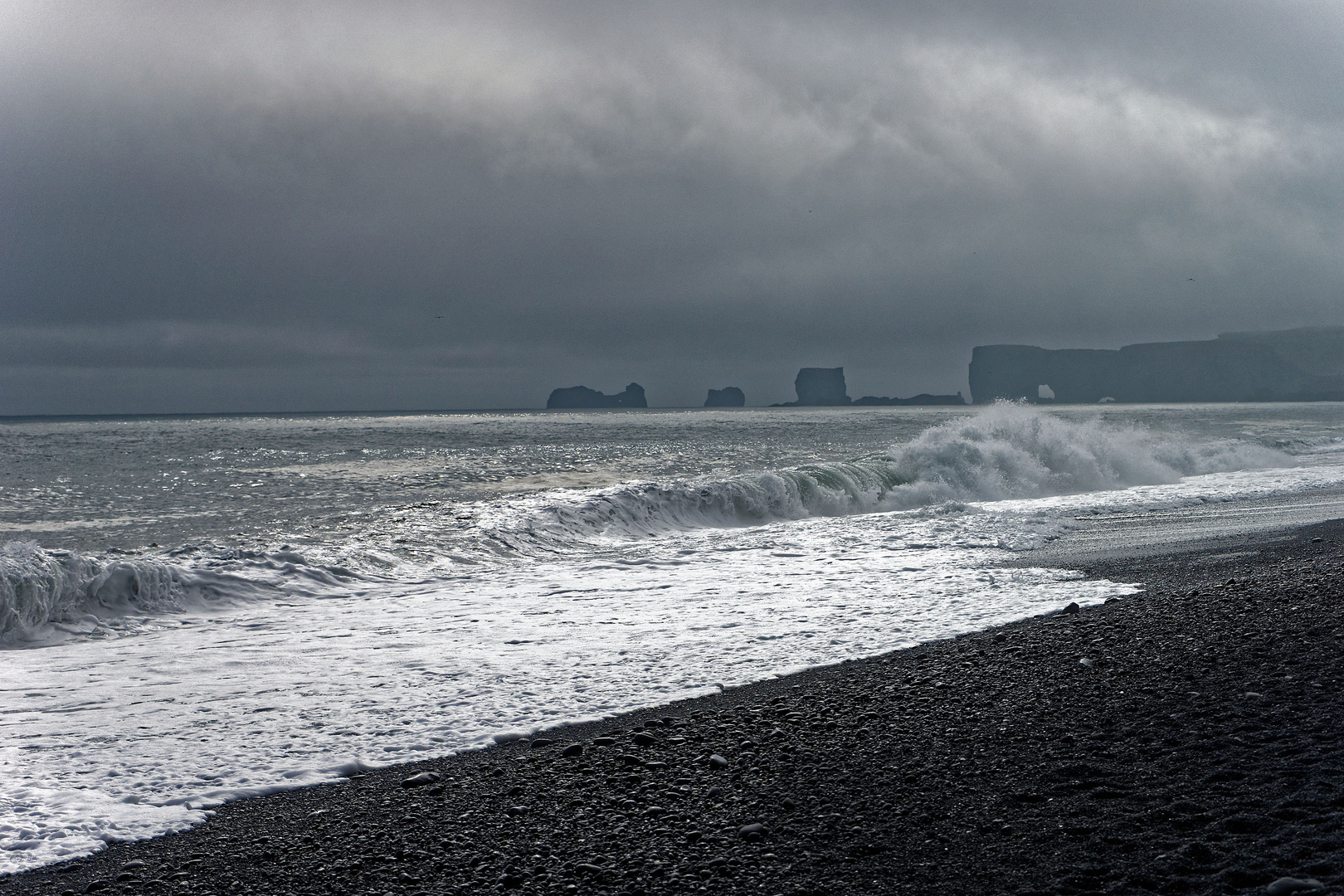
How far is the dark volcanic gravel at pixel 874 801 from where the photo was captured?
3.05 metres

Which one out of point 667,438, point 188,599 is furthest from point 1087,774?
point 667,438

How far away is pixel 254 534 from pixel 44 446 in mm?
46303

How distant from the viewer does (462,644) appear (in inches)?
281

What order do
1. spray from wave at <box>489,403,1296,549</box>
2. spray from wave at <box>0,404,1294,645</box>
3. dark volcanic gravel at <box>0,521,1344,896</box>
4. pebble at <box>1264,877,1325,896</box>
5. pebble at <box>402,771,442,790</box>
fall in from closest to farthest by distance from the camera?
1. pebble at <box>1264,877,1325,896</box>
2. dark volcanic gravel at <box>0,521,1344,896</box>
3. pebble at <box>402,771,442,790</box>
4. spray from wave at <box>0,404,1294,645</box>
5. spray from wave at <box>489,403,1296,549</box>

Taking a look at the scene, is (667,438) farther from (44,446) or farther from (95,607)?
(95,607)

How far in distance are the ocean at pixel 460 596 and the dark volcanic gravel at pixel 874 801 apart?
1.72 ft

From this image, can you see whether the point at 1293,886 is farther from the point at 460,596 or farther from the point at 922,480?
the point at 922,480

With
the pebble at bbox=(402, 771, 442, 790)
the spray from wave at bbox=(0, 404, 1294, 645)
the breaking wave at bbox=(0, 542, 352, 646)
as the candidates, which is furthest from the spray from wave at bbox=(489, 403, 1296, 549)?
the pebble at bbox=(402, 771, 442, 790)

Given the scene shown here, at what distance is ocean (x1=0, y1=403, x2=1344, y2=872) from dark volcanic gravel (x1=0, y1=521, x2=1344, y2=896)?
523 millimetres

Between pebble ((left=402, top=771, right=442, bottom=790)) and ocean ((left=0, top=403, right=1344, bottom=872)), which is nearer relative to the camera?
pebble ((left=402, top=771, right=442, bottom=790))

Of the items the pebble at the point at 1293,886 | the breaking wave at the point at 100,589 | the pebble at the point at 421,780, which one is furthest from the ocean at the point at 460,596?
the pebble at the point at 1293,886

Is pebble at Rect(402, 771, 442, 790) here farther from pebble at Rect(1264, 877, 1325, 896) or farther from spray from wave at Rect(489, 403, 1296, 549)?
spray from wave at Rect(489, 403, 1296, 549)

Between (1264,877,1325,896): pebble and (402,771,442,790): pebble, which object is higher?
(1264,877,1325,896): pebble

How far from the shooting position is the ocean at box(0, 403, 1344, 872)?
4895mm
